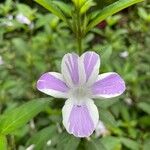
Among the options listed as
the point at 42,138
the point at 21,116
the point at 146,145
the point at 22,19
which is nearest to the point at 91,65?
the point at 21,116

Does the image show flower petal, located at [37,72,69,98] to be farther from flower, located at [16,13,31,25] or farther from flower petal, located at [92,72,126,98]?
flower, located at [16,13,31,25]

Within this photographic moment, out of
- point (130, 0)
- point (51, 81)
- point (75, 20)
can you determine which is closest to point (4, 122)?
point (51, 81)

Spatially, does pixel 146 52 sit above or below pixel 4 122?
below

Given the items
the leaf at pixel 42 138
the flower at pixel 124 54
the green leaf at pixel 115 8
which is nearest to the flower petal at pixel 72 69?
the green leaf at pixel 115 8

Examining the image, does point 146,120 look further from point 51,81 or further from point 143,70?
point 51,81

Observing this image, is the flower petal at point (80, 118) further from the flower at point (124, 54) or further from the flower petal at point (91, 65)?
the flower at point (124, 54)

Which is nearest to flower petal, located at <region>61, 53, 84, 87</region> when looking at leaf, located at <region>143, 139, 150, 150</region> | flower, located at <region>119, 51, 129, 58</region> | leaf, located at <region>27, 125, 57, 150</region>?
leaf, located at <region>27, 125, 57, 150</region>

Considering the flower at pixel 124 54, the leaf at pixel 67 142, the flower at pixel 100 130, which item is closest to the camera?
the leaf at pixel 67 142
